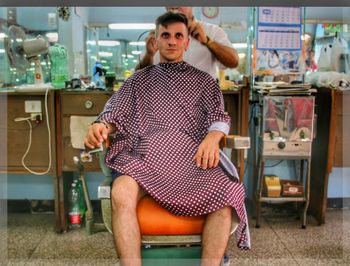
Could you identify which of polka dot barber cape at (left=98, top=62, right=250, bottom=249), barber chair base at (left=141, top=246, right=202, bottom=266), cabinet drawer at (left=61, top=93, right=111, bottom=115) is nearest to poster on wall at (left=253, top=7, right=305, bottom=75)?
polka dot barber cape at (left=98, top=62, right=250, bottom=249)

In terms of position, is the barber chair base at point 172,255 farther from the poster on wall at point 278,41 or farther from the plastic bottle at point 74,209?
the poster on wall at point 278,41

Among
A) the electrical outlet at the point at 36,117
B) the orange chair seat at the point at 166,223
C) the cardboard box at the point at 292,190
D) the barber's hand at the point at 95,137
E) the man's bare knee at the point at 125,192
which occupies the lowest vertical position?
the cardboard box at the point at 292,190

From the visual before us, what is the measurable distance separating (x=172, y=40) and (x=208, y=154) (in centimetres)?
63

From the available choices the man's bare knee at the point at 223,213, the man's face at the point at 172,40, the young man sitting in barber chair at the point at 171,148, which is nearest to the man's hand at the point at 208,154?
the young man sitting in barber chair at the point at 171,148

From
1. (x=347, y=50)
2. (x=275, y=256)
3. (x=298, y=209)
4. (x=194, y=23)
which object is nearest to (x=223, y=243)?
(x=275, y=256)

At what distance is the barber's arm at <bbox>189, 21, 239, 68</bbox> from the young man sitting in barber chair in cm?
29

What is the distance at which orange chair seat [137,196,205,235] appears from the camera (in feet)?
5.30

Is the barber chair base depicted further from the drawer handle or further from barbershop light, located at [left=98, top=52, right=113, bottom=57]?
barbershop light, located at [left=98, top=52, right=113, bottom=57]

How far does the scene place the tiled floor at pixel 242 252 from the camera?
2.28 meters

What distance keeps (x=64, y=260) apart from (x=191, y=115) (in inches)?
43.2

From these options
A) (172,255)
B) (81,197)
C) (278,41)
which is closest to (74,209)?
(81,197)

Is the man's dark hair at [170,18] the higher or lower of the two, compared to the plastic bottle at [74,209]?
higher

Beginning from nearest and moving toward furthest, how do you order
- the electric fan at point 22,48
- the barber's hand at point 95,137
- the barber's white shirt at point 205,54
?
the barber's hand at point 95,137, the barber's white shirt at point 205,54, the electric fan at point 22,48

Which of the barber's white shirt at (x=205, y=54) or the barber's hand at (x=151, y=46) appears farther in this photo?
the barber's white shirt at (x=205, y=54)
